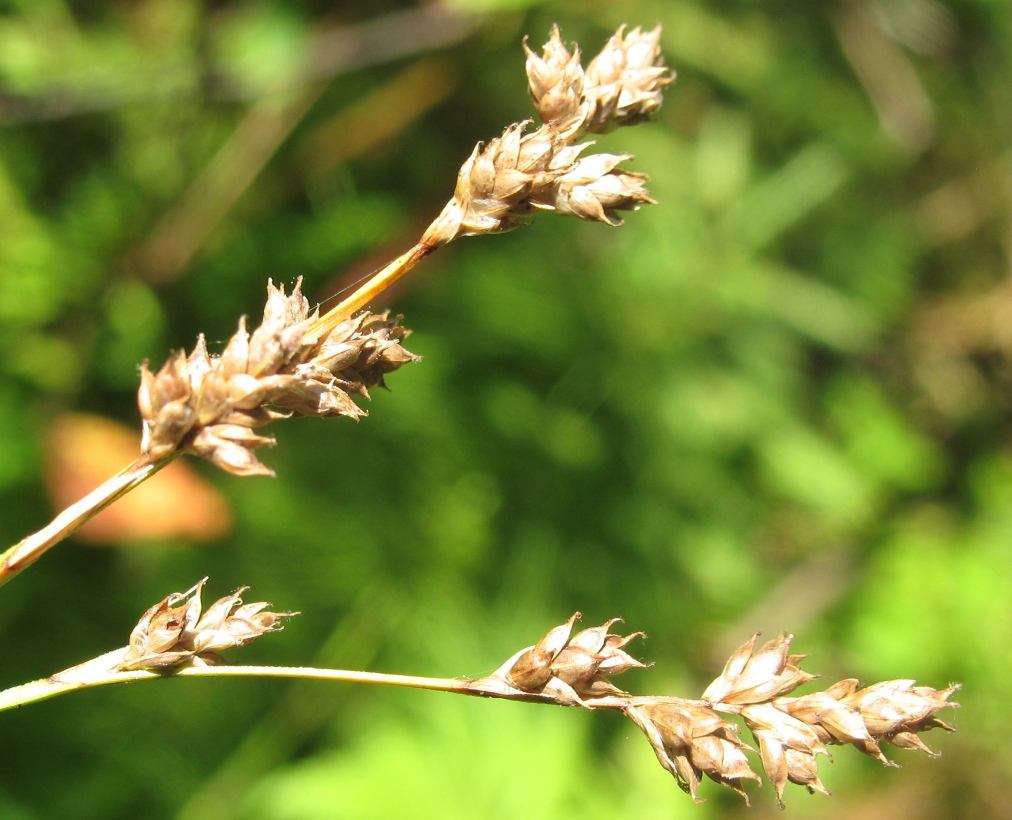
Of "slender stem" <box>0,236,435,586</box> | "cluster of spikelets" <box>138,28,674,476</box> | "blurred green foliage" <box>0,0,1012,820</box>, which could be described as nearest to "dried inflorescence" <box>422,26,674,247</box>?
"cluster of spikelets" <box>138,28,674,476</box>

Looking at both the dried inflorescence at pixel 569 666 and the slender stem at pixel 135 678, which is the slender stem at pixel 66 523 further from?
the dried inflorescence at pixel 569 666

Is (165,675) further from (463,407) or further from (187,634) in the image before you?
(463,407)

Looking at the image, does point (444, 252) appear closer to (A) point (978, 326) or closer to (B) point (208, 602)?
(B) point (208, 602)

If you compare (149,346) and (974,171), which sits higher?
(974,171)

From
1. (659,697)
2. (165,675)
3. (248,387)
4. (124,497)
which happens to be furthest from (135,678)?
(124,497)

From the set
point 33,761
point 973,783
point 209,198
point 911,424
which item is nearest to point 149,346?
point 209,198

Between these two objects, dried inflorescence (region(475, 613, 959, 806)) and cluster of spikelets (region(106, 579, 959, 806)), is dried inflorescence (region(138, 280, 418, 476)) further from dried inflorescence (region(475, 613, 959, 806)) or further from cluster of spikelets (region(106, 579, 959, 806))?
dried inflorescence (region(475, 613, 959, 806))

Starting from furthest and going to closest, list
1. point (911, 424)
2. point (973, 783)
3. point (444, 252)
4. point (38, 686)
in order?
point (911, 424), point (973, 783), point (444, 252), point (38, 686)
